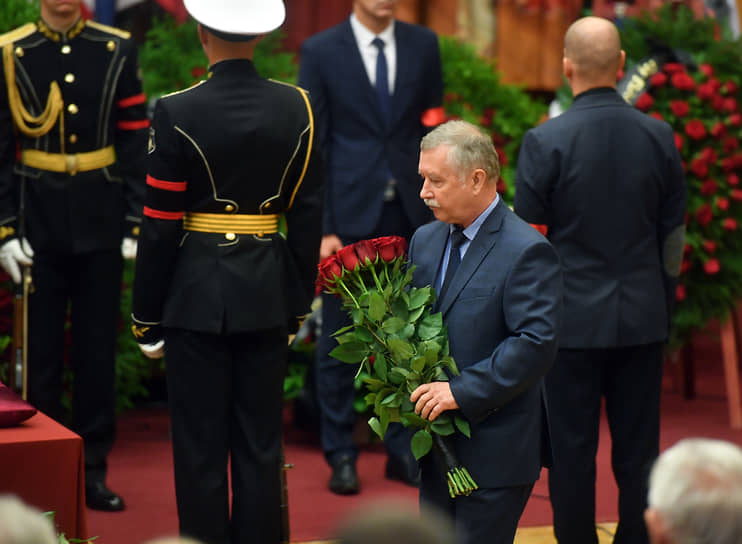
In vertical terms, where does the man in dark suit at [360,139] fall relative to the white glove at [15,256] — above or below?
above

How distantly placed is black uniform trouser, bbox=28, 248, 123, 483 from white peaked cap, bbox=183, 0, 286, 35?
1.20 metres

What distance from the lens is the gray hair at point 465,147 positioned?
2576mm

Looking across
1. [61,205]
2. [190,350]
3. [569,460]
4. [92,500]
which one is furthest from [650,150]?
[92,500]

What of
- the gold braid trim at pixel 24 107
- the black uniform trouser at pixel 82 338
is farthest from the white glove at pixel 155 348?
the gold braid trim at pixel 24 107

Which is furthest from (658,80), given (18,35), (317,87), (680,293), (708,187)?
(18,35)

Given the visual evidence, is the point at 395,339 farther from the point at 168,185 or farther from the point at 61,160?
the point at 61,160

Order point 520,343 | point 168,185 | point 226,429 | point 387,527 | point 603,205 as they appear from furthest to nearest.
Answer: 1. point 603,205
2. point 226,429
3. point 168,185
4. point 520,343
5. point 387,527

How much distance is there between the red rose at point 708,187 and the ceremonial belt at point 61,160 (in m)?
2.75

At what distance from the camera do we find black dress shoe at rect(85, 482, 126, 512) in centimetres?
389

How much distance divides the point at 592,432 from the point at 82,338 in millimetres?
1739

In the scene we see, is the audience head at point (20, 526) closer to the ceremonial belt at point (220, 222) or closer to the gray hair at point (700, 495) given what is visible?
the gray hair at point (700, 495)

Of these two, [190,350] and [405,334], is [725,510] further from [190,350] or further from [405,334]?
[190,350]

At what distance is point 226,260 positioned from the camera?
9.83ft

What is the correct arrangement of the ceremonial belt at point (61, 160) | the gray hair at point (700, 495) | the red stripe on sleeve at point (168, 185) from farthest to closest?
the ceremonial belt at point (61, 160)
the red stripe on sleeve at point (168, 185)
the gray hair at point (700, 495)
